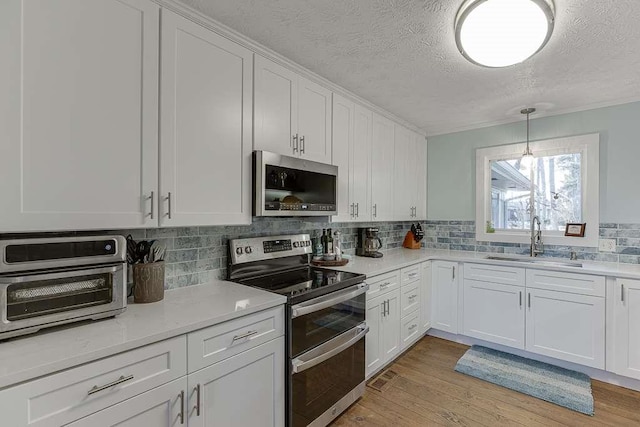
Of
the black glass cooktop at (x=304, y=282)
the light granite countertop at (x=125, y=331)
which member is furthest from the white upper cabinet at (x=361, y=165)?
the light granite countertop at (x=125, y=331)

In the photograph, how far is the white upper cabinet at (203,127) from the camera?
1.49 meters

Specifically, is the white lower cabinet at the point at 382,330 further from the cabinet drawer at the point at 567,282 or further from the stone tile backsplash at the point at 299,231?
→ the cabinet drawer at the point at 567,282

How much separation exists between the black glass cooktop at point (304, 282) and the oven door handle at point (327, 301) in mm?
32

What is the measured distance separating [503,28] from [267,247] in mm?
1855

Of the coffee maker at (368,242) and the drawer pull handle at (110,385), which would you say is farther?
the coffee maker at (368,242)

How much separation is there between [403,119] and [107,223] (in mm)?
2984

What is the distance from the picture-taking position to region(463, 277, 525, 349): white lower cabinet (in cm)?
284

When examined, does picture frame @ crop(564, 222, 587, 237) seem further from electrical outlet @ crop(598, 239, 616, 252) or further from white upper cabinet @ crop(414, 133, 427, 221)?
white upper cabinet @ crop(414, 133, 427, 221)

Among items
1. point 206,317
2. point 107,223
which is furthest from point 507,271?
point 107,223

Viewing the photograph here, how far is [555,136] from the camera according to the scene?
3109 mm

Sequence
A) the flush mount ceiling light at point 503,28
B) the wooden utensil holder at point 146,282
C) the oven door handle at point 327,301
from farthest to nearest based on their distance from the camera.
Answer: the oven door handle at point 327,301
the wooden utensil holder at point 146,282
the flush mount ceiling light at point 503,28

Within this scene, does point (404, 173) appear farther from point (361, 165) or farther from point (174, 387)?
point (174, 387)

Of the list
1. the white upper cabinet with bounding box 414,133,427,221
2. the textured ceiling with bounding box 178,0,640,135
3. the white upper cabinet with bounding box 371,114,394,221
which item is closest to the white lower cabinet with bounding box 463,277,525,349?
the white upper cabinet with bounding box 414,133,427,221

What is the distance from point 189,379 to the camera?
1.27 metres
